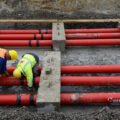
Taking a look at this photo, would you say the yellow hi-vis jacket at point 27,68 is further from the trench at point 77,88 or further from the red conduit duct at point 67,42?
the red conduit duct at point 67,42

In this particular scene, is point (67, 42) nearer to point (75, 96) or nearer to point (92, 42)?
point (92, 42)

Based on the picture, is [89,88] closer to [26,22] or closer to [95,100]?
[95,100]

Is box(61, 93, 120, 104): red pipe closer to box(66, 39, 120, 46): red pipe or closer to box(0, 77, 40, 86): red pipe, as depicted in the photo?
box(0, 77, 40, 86): red pipe

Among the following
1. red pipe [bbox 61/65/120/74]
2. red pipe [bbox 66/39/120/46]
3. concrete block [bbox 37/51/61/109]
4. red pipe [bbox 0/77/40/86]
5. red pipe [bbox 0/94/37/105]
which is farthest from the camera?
red pipe [bbox 66/39/120/46]

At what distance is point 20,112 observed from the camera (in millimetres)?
3576

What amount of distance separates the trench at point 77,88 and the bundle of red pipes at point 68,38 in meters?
0.39

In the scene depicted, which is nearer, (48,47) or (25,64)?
(25,64)

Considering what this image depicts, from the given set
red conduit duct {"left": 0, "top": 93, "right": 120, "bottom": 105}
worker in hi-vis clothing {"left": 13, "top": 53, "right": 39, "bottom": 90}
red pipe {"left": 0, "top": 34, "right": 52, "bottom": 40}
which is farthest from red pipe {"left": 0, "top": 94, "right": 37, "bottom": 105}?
red pipe {"left": 0, "top": 34, "right": 52, "bottom": 40}

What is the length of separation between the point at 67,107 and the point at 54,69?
47.6 inches

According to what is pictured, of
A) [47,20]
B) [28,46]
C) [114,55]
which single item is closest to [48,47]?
[28,46]

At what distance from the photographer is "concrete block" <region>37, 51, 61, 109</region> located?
3845 mm

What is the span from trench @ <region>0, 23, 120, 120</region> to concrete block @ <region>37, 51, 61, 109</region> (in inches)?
11.0

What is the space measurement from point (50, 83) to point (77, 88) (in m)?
1.11

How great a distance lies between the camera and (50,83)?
14.4ft
